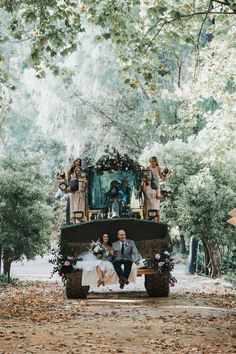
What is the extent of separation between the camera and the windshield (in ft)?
57.8

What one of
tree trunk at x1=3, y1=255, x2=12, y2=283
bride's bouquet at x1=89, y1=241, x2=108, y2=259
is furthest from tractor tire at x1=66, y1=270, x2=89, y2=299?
tree trunk at x1=3, y1=255, x2=12, y2=283

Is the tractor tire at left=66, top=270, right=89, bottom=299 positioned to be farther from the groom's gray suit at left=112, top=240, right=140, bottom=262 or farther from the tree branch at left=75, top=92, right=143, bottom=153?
the tree branch at left=75, top=92, right=143, bottom=153

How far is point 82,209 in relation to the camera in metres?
17.7

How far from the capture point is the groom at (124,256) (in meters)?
15.0

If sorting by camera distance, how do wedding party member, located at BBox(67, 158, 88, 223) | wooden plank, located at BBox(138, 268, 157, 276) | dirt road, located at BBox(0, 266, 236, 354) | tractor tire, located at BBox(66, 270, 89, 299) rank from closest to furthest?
dirt road, located at BBox(0, 266, 236, 354) → tractor tire, located at BBox(66, 270, 89, 299) → wooden plank, located at BBox(138, 268, 157, 276) → wedding party member, located at BBox(67, 158, 88, 223)

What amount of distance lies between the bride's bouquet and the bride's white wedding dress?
10 cm

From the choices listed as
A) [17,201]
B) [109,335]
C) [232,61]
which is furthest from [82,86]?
[109,335]

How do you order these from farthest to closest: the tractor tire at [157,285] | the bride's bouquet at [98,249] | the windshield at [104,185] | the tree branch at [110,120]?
the tree branch at [110,120] → the windshield at [104,185] → the tractor tire at [157,285] → the bride's bouquet at [98,249]

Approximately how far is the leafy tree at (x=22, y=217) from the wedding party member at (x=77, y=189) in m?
3.40

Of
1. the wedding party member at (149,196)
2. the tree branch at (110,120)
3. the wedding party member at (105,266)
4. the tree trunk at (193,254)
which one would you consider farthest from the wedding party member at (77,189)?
the tree branch at (110,120)

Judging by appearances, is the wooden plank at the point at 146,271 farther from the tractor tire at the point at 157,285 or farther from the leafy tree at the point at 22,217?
the leafy tree at the point at 22,217

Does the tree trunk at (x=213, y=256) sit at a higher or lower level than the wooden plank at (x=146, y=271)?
higher

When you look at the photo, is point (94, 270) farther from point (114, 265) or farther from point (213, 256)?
point (213, 256)

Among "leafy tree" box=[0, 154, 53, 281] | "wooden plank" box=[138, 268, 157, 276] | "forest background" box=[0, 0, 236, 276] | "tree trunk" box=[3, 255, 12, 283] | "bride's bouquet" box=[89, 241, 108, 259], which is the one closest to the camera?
"forest background" box=[0, 0, 236, 276]
